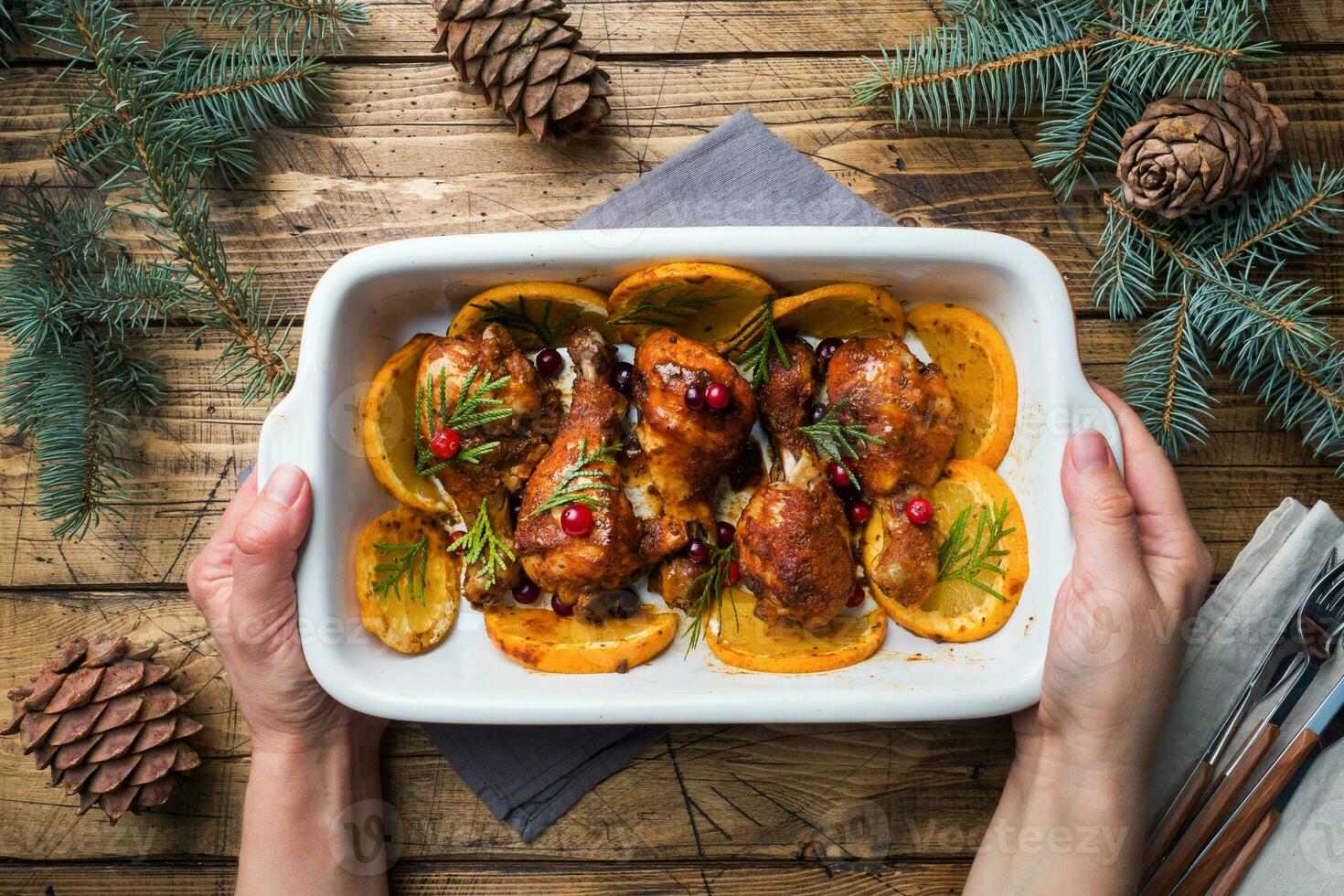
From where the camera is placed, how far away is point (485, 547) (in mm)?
1912

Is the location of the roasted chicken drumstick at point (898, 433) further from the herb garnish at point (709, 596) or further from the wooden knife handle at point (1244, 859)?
the wooden knife handle at point (1244, 859)

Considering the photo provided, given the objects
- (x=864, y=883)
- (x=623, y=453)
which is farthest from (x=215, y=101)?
(x=864, y=883)

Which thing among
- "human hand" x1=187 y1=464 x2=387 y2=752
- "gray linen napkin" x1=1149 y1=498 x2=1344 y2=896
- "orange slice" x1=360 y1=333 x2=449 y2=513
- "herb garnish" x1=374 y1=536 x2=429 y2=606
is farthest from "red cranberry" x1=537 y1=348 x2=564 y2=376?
"gray linen napkin" x1=1149 y1=498 x2=1344 y2=896

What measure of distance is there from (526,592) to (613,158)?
1084 millimetres

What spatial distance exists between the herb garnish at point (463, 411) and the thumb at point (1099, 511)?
1173 mm

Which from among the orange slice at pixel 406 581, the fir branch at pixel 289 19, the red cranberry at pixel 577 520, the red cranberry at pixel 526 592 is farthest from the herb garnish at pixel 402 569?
the fir branch at pixel 289 19

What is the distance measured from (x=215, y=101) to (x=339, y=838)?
1.78 m

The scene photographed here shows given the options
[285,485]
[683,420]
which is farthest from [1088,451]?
[285,485]

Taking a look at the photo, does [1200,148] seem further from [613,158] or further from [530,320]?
[530,320]

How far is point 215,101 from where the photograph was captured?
1.99m

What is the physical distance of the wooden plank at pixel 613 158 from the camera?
6.87 feet

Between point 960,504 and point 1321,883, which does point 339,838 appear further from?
point 1321,883

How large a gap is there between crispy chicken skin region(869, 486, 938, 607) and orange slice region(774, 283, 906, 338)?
378 millimetres

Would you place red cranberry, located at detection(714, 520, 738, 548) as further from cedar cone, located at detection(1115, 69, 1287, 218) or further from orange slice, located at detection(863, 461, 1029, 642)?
cedar cone, located at detection(1115, 69, 1287, 218)
